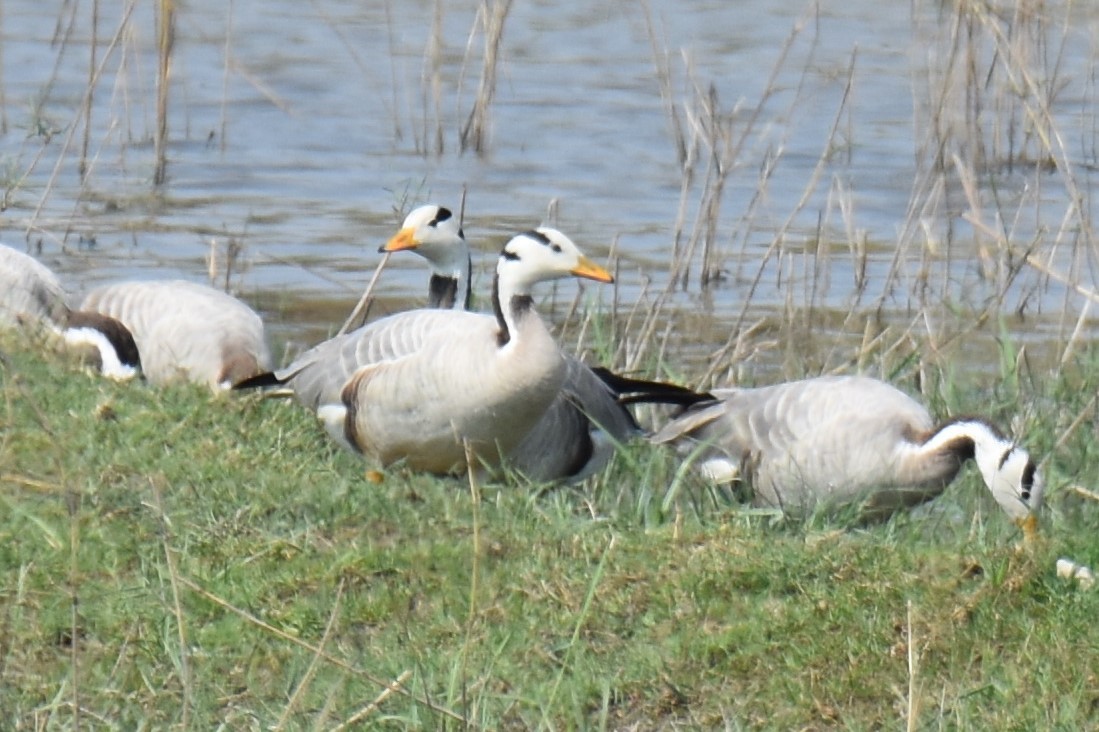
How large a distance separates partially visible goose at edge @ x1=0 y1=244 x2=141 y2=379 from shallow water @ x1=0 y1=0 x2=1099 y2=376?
29cm

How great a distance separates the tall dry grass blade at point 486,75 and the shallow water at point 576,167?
0.54 feet

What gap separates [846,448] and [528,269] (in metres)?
1.30

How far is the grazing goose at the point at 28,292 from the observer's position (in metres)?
8.49

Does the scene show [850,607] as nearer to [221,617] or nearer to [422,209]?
[221,617]

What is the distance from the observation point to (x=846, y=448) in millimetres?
6641

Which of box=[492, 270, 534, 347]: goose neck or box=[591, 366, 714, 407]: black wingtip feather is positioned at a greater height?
box=[492, 270, 534, 347]: goose neck

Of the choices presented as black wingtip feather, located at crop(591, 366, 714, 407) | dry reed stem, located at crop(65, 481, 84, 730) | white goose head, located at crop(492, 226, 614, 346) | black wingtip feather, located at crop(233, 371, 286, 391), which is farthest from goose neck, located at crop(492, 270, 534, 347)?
dry reed stem, located at crop(65, 481, 84, 730)

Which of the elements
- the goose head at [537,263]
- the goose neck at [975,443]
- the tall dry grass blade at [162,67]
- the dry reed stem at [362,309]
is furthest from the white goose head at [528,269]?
the tall dry grass blade at [162,67]

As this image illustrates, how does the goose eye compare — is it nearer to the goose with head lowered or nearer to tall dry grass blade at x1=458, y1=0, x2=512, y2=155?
the goose with head lowered

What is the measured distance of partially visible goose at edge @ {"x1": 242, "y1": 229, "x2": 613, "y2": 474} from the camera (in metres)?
6.59

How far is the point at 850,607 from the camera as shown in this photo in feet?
14.9

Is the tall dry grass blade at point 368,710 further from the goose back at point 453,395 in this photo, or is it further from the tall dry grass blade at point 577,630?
the goose back at point 453,395

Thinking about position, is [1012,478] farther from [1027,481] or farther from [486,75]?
[486,75]

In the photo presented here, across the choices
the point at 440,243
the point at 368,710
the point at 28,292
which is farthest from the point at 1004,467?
the point at 28,292
